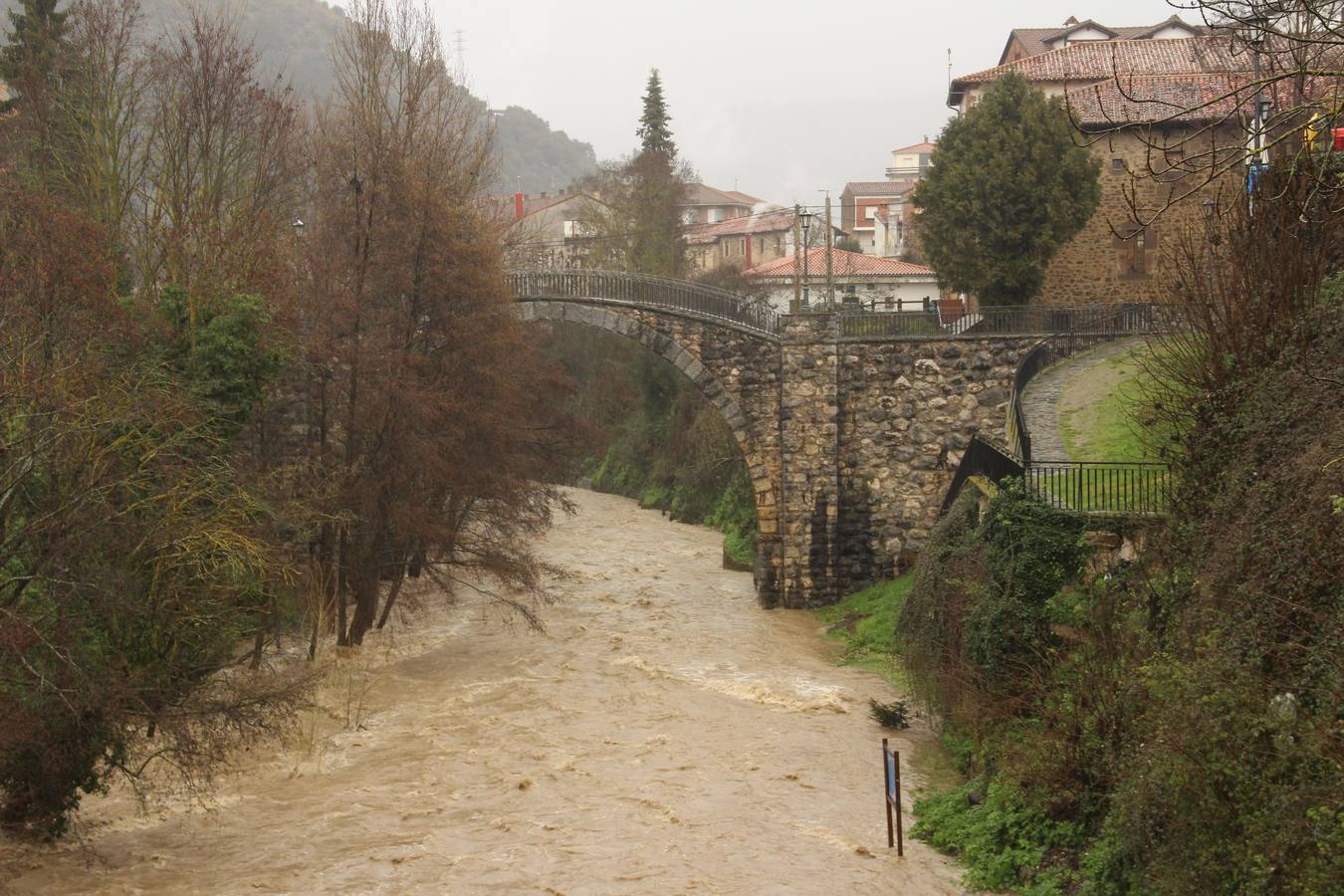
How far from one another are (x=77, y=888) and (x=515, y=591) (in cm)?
1180

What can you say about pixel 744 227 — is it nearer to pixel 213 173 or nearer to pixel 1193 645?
pixel 213 173

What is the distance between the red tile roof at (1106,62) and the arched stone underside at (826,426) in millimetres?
11140

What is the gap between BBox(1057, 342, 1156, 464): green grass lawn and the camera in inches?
648

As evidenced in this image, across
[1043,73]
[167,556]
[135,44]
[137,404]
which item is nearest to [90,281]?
[137,404]

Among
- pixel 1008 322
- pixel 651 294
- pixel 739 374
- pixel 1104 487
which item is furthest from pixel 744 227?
pixel 1104 487

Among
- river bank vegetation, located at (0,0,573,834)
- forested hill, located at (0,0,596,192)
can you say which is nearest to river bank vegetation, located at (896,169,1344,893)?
river bank vegetation, located at (0,0,573,834)

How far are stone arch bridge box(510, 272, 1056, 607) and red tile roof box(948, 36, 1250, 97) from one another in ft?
36.0

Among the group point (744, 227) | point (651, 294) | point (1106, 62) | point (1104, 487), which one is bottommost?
point (1104, 487)

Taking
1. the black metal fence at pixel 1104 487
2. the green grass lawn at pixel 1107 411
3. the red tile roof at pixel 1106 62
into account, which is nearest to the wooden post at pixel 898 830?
the black metal fence at pixel 1104 487

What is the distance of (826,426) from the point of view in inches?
1004

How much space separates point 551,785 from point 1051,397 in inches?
412

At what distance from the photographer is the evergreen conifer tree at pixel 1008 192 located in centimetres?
2680

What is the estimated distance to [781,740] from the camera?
16453 mm

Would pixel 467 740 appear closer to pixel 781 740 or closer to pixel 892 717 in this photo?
pixel 781 740
